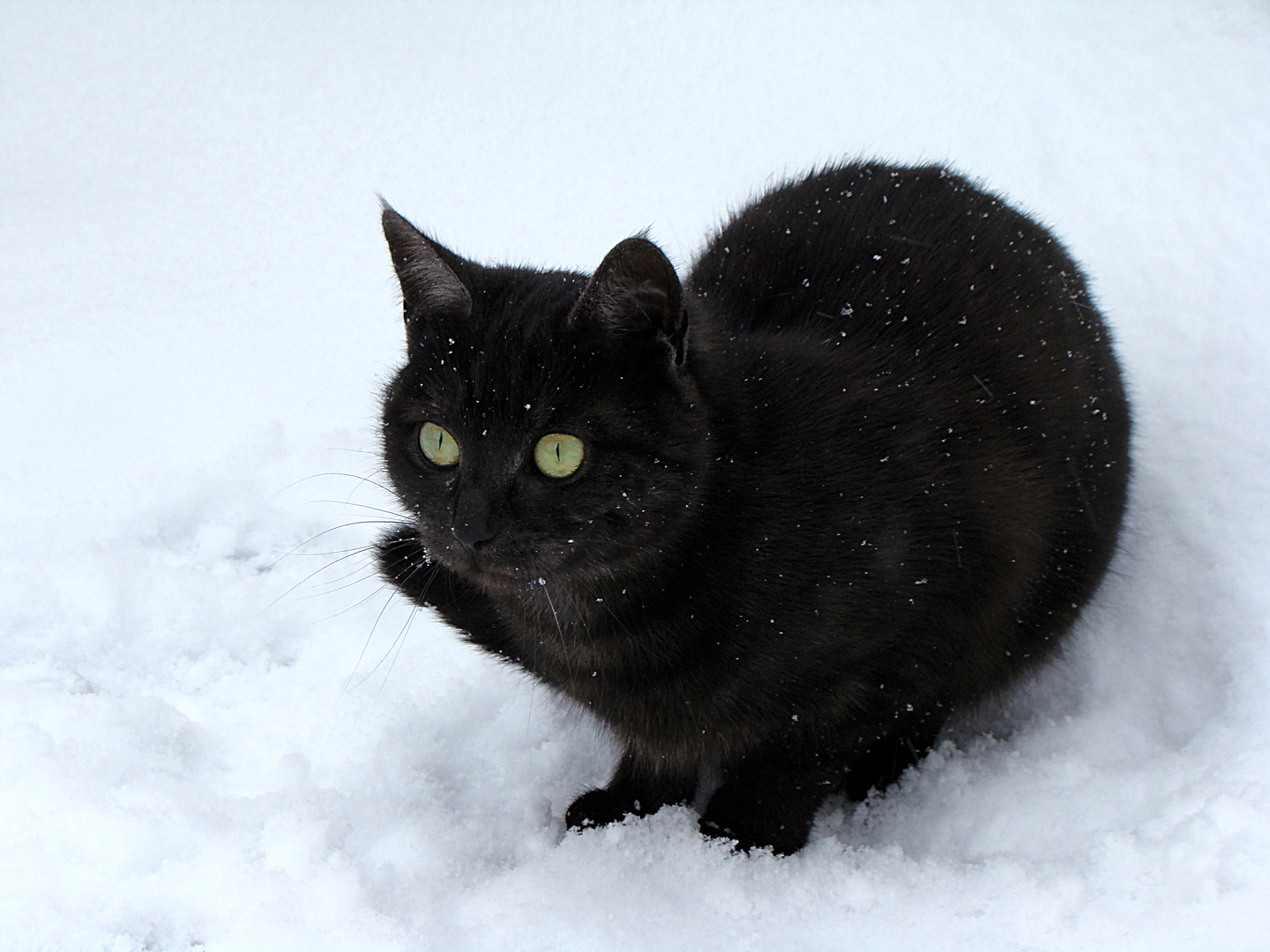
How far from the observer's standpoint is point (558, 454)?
1.28 metres

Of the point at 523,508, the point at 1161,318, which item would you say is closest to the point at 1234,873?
the point at 523,508

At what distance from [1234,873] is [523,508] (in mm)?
1026

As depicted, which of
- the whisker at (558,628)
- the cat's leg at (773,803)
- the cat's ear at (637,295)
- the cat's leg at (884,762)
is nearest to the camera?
the cat's ear at (637,295)

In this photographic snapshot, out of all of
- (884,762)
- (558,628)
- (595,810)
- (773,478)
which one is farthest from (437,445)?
(884,762)

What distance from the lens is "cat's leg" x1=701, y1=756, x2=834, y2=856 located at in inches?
64.2

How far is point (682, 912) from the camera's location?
146 centimetres

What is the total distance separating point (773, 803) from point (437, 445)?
2.74 feet

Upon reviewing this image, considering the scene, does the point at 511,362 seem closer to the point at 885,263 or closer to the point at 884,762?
the point at 885,263

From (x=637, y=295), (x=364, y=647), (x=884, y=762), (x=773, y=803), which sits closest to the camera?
(x=637, y=295)

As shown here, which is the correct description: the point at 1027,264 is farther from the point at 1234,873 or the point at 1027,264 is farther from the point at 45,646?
the point at 45,646

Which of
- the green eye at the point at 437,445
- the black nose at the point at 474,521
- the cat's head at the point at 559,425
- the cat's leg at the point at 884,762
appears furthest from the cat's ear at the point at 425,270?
the cat's leg at the point at 884,762

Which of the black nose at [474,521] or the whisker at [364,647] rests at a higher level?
the black nose at [474,521]

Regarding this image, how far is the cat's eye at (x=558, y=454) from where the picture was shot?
1278 mm

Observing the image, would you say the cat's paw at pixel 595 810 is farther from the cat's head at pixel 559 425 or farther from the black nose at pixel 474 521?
the black nose at pixel 474 521
